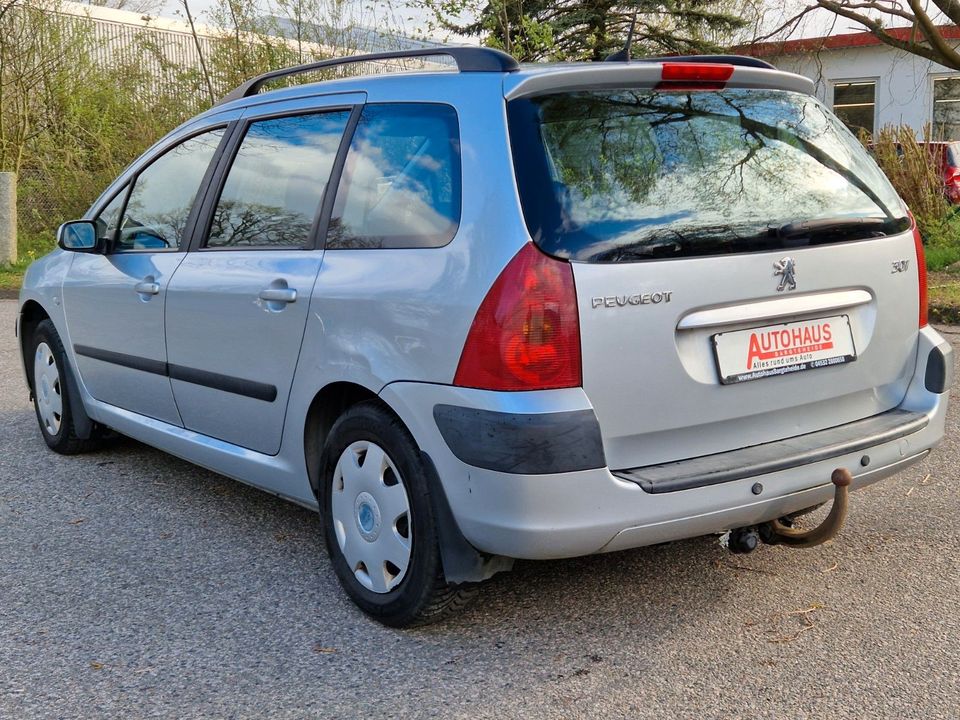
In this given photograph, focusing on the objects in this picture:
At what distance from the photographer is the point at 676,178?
315cm

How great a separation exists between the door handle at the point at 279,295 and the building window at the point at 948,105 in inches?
986

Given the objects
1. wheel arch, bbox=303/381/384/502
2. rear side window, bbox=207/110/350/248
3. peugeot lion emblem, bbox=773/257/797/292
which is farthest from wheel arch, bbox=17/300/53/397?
peugeot lion emblem, bbox=773/257/797/292

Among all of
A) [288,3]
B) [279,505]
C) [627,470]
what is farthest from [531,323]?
[288,3]

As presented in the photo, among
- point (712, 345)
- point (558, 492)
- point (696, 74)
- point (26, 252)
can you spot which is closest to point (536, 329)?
point (558, 492)

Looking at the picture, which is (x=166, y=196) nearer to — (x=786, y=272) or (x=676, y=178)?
(x=676, y=178)

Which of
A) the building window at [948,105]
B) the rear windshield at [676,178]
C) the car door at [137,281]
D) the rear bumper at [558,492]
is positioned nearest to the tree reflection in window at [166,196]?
the car door at [137,281]

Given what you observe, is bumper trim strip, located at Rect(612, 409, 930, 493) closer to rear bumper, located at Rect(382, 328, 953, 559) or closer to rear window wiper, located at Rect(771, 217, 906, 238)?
rear bumper, located at Rect(382, 328, 953, 559)

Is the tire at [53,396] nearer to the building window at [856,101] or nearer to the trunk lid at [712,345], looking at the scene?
the trunk lid at [712,345]

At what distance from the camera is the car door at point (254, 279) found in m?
3.73

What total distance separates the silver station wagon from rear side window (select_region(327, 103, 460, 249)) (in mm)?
10

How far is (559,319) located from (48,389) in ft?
12.0

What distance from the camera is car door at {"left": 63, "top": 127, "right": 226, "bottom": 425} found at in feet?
14.7

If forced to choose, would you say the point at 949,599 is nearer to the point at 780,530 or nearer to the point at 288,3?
the point at 780,530

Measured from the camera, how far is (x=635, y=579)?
3.75 m
